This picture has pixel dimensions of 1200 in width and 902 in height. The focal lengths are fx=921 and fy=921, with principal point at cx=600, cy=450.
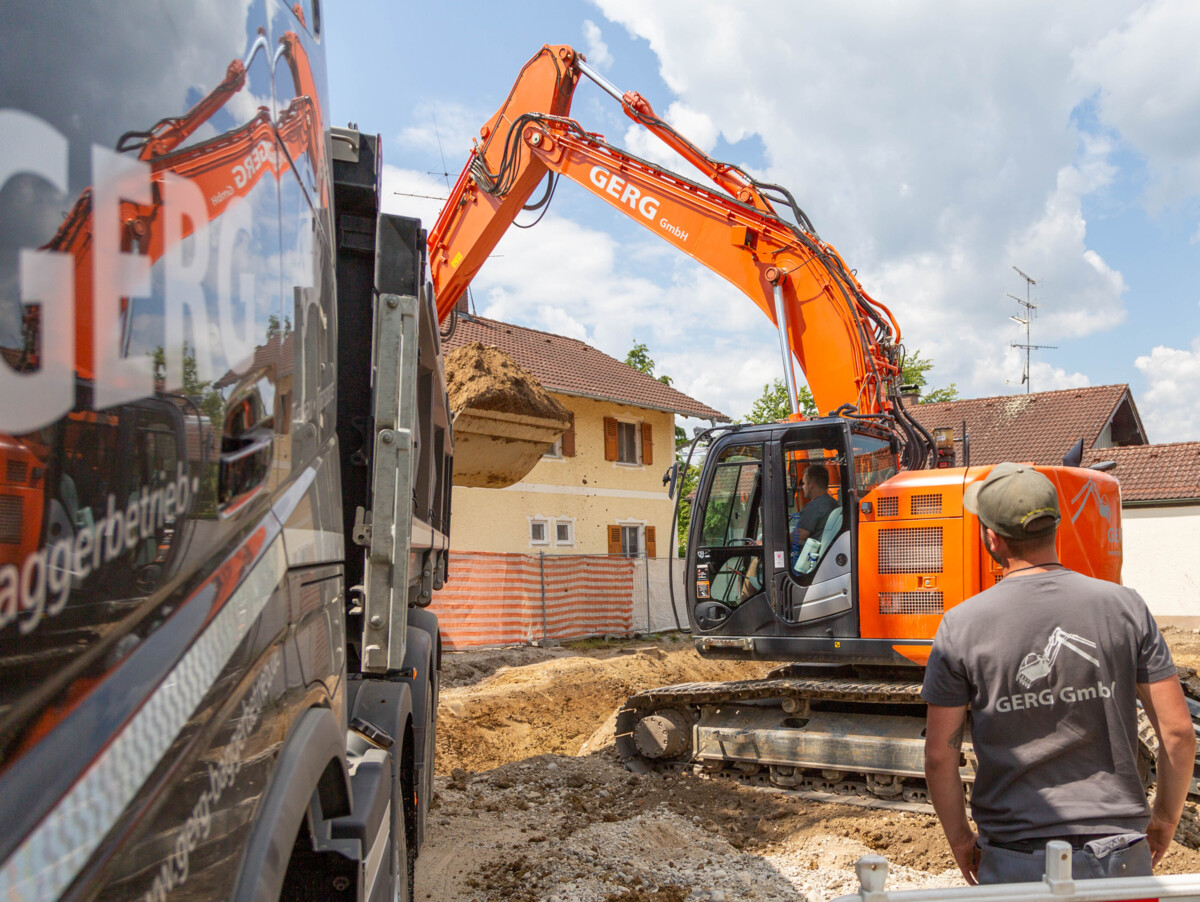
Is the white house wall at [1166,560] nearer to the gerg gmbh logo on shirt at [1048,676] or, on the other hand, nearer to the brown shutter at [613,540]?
the brown shutter at [613,540]

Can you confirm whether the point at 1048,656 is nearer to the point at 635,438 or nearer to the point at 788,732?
the point at 788,732

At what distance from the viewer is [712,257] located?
7.88 m

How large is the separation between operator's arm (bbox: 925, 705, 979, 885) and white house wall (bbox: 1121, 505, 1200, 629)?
23.8 m

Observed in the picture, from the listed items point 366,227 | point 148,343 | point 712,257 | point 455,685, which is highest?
point 712,257

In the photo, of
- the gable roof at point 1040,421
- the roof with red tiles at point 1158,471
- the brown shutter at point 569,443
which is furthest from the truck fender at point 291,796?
the gable roof at point 1040,421

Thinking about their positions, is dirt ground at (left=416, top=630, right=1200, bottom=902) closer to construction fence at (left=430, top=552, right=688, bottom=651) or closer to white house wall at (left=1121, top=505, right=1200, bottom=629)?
construction fence at (left=430, top=552, right=688, bottom=651)

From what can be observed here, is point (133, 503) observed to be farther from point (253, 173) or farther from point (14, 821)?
point (253, 173)

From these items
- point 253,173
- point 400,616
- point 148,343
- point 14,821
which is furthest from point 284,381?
point 14,821

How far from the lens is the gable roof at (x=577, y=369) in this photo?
75.4 feet

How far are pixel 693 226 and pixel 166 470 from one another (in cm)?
705

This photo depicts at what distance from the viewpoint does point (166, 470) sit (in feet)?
4.17

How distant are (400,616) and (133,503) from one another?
1.86 m

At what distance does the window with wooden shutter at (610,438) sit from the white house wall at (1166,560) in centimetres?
1301

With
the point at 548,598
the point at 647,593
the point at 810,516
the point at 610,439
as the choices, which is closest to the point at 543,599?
the point at 548,598
